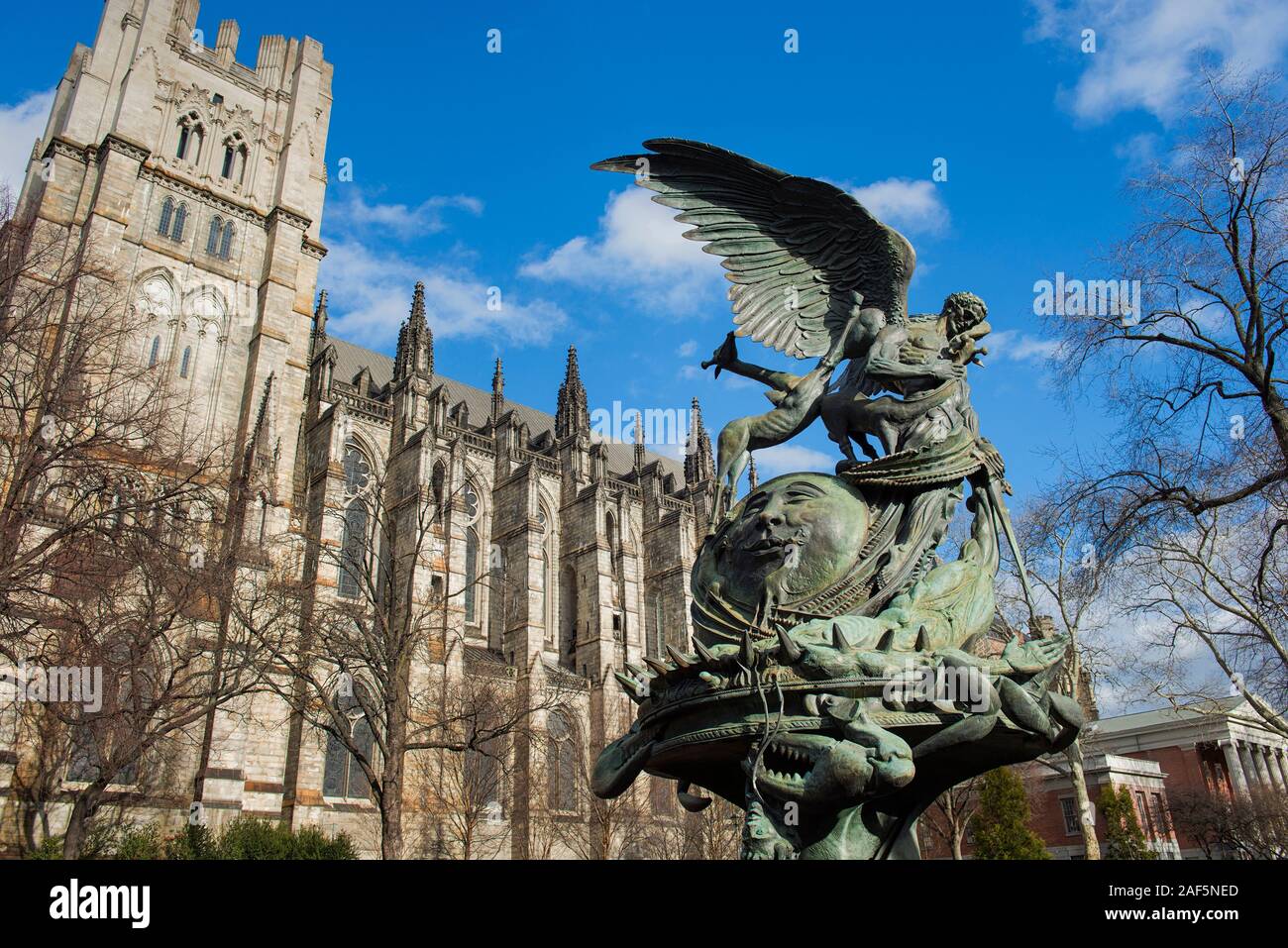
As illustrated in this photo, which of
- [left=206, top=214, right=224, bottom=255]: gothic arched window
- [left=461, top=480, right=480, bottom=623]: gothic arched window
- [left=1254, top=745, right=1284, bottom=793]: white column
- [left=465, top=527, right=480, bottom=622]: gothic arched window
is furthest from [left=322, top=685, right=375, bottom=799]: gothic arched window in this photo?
[left=1254, top=745, right=1284, bottom=793]: white column

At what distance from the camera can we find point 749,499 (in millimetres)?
6238

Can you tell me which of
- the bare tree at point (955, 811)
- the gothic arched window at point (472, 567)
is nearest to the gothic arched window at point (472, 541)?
the gothic arched window at point (472, 567)

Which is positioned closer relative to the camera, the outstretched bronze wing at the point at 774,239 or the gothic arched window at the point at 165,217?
the outstretched bronze wing at the point at 774,239

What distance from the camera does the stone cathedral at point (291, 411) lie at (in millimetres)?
29828

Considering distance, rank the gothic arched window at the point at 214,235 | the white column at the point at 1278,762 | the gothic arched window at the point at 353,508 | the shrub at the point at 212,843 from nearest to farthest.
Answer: the shrub at the point at 212,843 → the gothic arched window at the point at 353,508 → the gothic arched window at the point at 214,235 → the white column at the point at 1278,762

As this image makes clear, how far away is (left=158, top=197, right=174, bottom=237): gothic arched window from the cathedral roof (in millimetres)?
8727

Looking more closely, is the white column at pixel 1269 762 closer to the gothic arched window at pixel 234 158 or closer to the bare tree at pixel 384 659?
the bare tree at pixel 384 659

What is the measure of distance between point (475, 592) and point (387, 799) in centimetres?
2341

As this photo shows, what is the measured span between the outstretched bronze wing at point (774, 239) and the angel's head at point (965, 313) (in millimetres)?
387

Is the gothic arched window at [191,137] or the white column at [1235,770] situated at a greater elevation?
the gothic arched window at [191,137]

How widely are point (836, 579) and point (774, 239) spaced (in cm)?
299

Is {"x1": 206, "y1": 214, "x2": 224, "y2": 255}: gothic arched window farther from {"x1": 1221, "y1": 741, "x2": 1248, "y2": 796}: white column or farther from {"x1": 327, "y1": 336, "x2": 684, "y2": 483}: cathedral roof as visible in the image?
{"x1": 1221, "y1": 741, "x2": 1248, "y2": 796}: white column

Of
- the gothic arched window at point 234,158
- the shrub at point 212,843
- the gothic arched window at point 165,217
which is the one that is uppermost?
the gothic arched window at point 234,158

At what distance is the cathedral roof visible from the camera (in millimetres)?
47125
